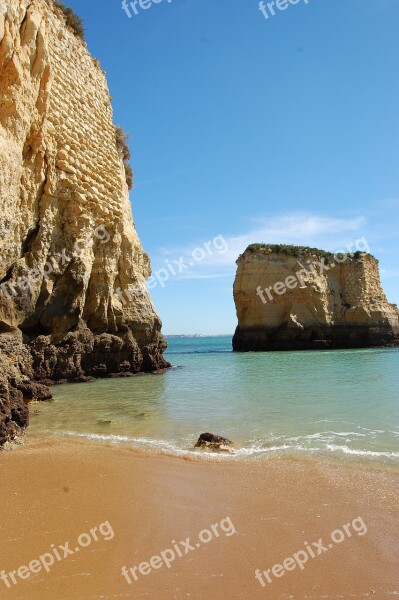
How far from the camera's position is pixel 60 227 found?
44.9 ft

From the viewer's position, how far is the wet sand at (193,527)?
2834 millimetres

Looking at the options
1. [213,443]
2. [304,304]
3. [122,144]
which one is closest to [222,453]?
[213,443]

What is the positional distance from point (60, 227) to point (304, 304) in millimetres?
28554

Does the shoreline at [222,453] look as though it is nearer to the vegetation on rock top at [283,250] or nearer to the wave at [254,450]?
the wave at [254,450]

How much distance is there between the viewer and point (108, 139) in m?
16.6

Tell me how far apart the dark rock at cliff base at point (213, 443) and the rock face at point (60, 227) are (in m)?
2.76

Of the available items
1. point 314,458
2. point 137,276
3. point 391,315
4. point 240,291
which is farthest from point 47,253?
point 391,315

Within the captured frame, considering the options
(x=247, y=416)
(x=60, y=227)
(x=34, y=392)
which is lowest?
(x=247, y=416)

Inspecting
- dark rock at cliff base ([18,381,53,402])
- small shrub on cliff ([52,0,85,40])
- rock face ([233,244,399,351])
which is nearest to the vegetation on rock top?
rock face ([233,244,399,351])

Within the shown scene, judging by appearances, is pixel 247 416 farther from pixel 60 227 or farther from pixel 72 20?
pixel 72 20

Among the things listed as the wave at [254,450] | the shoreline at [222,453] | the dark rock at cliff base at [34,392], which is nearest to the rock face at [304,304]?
the dark rock at cliff base at [34,392]

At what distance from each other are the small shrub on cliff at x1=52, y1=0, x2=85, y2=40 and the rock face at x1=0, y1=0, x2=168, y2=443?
1.07ft

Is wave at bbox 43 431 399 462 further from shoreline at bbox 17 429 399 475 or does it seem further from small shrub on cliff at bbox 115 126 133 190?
small shrub on cliff at bbox 115 126 133 190

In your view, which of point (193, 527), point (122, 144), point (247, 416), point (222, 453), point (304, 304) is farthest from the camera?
point (304, 304)
